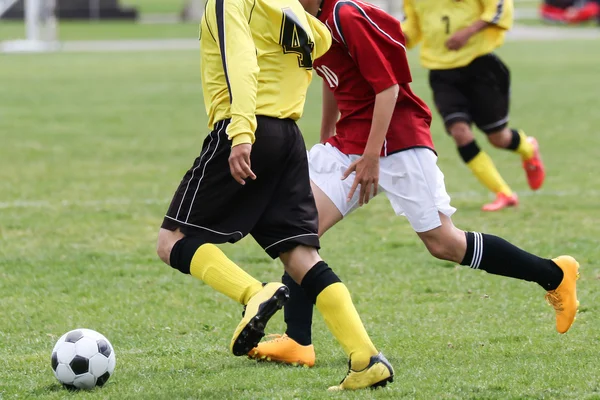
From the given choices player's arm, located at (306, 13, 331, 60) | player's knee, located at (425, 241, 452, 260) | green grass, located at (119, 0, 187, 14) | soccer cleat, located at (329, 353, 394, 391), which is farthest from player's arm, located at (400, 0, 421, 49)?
green grass, located at (119, 0, 187, 14)

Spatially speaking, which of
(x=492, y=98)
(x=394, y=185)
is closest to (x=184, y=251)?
(x=394, y=185)

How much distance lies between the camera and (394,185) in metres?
4.79

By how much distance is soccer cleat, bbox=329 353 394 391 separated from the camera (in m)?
4.05

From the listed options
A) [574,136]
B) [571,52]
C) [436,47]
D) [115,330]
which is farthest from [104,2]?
[115,330]

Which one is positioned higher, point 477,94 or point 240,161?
point 240,161

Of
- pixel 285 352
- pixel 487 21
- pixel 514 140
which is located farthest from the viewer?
pixel 514 140

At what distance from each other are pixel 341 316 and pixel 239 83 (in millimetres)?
991

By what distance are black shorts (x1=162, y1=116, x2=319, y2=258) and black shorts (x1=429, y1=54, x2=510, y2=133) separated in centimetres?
449

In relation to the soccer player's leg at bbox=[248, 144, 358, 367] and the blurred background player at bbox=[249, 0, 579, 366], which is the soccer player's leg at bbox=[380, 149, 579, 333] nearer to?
the blurred background player at bbox=[249, 0, 579, 366]

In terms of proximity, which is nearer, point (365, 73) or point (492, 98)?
point (365, 73)

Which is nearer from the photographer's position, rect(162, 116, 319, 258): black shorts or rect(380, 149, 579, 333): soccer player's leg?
rect(162, 116, 319, 258): black shorts

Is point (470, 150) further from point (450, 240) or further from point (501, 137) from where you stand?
point (450, 240)

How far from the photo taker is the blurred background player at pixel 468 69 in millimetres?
8453

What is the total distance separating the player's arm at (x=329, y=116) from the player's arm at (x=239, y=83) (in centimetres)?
124
